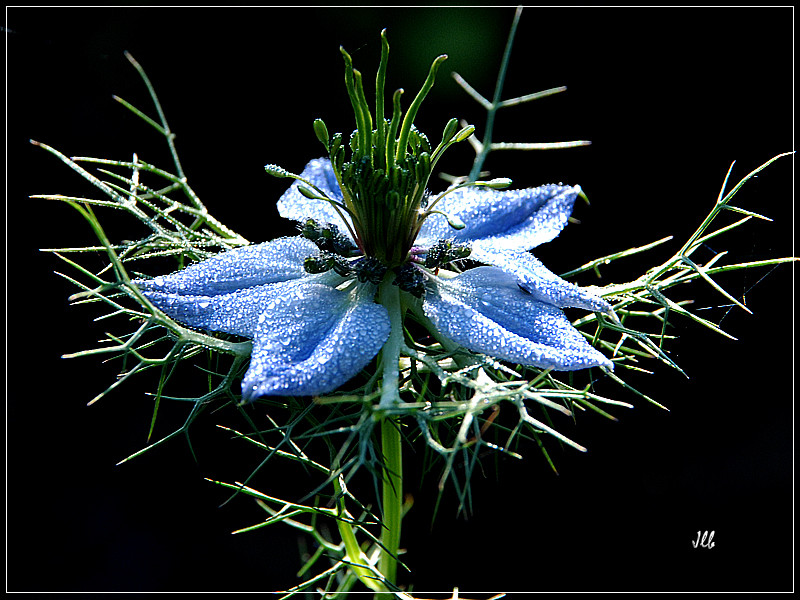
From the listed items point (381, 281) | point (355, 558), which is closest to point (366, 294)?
point (381, 281)

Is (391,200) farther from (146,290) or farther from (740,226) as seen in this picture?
(740,226)

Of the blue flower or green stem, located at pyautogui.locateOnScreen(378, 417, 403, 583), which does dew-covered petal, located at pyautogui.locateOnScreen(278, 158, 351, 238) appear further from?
green stem, located at pyautogui.locateOnScreen(378, 417, 403, 583)

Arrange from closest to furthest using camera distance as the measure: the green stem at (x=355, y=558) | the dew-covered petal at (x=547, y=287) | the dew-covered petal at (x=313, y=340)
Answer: the dew-covered petal at (x=313, y=340), the dew-covered petal at (x=547, y=287), the green stem at (x=355, y=558)

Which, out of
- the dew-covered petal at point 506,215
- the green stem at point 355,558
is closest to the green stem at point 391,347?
the dew-covered petal at point 506,215

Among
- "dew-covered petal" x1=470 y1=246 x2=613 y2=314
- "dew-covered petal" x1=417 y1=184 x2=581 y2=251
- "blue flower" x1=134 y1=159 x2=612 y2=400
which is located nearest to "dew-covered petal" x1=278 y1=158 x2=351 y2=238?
"blue flower" x1=134 y1=159 x2=612 y2=400

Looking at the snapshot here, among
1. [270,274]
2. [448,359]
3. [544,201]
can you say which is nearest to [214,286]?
[270,274]

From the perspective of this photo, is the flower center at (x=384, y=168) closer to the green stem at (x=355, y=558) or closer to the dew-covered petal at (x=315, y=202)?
the dew-covered petal at (x=315, y=202)
